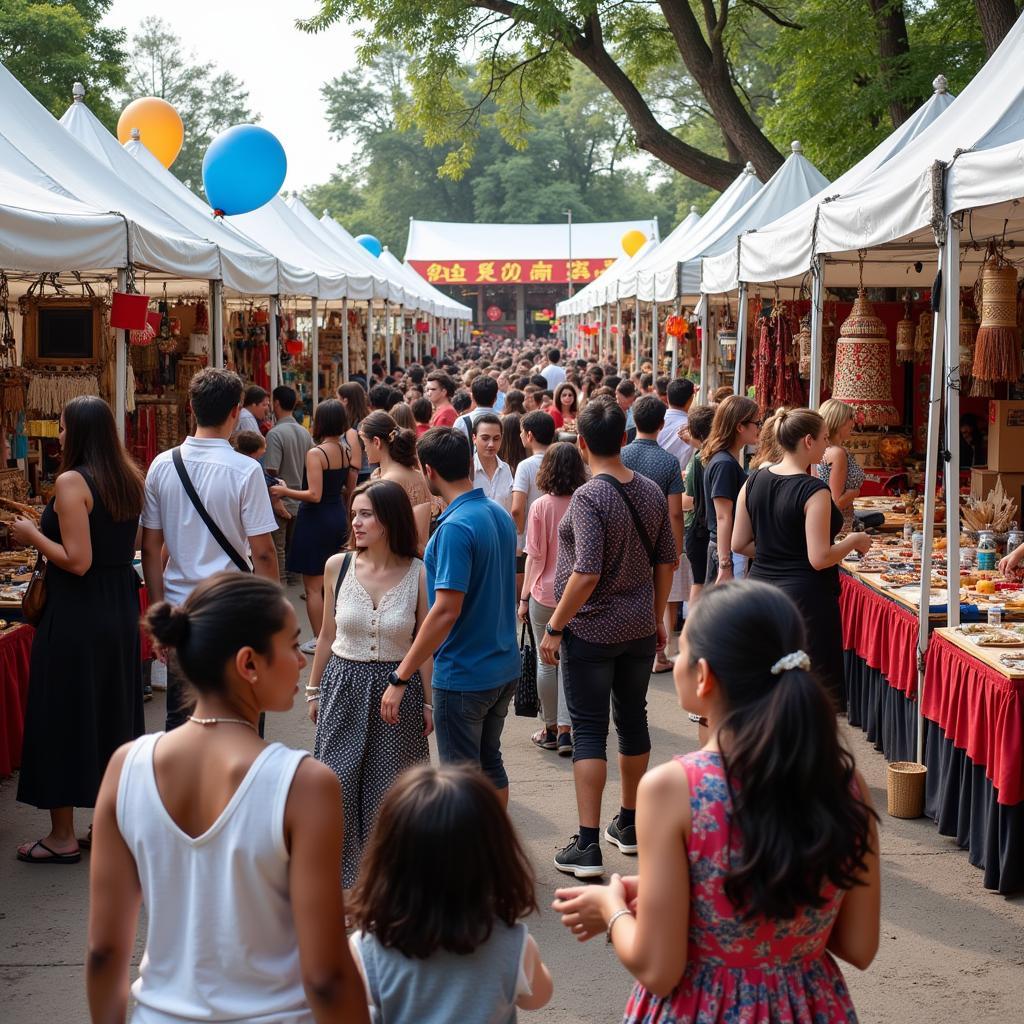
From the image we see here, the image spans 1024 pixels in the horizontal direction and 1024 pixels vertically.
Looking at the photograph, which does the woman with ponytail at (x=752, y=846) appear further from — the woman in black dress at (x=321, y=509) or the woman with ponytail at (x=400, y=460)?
the woman in black dress at (x=321, y=509)

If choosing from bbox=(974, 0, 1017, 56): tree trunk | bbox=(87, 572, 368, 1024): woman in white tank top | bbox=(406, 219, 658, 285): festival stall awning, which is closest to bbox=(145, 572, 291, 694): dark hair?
bbox=(87, 572, 368, 1024): woman in white tank top

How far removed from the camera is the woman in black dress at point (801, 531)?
5629 millimetres

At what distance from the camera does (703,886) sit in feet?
6.79

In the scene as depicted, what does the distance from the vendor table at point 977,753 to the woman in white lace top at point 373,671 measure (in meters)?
2.16

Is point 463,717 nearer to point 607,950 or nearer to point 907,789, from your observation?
point 607,950

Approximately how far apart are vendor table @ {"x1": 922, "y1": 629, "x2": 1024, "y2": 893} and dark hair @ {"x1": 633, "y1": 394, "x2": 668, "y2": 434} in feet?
6.84

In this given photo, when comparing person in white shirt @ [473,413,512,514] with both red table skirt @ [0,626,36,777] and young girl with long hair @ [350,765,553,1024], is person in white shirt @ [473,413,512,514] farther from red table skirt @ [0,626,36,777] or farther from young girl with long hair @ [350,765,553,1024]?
young girl with long hair @ [350,765,553,1024]

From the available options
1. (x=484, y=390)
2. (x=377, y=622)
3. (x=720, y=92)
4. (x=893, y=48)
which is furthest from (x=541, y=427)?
Result: (x=720, y=92)

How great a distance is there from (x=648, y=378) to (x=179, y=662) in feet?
51.5

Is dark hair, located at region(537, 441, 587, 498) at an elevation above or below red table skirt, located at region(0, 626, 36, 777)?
above

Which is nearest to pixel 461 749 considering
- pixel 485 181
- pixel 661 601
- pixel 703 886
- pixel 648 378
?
pixel 661 601

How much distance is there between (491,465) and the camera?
24.0ft

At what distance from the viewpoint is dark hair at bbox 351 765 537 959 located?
6.83ft

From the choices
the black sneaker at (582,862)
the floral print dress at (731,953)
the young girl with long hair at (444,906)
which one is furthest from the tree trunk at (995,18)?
the young girl with long hair at (444,906)
